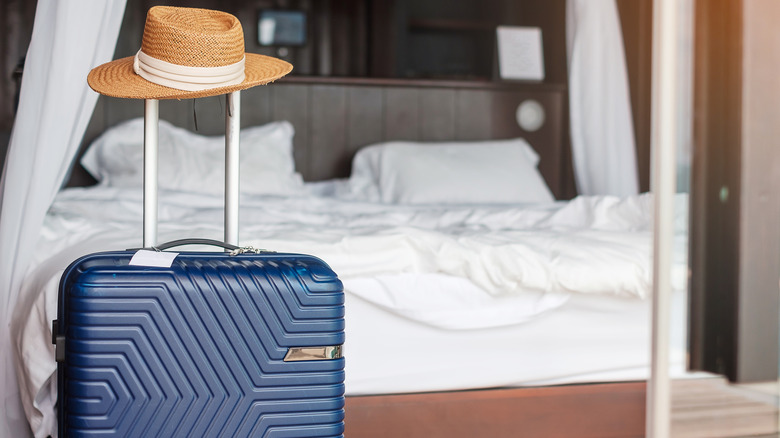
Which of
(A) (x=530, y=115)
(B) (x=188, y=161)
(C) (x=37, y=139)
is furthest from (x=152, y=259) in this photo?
(A) (x=530, y=115)

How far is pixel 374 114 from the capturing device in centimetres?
360

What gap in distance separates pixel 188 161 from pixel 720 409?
2424 mm

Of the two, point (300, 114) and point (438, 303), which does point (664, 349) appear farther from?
point (300, 114)

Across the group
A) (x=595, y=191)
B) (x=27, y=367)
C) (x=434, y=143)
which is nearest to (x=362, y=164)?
(x=434, y=143)

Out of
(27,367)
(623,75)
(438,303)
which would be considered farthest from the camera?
(623,75)

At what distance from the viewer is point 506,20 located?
4.22m

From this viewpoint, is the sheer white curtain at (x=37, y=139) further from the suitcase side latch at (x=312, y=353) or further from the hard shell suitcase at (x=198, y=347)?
the suitcase side latch at (x=312, y=353)

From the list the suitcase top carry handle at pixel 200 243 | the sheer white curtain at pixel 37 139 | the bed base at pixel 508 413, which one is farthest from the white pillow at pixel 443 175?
the suitcase top carry handle at pixel 200 243

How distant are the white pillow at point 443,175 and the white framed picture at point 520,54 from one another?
1.64ft

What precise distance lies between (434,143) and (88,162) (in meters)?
1.47

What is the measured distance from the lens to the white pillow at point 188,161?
2.95 meters

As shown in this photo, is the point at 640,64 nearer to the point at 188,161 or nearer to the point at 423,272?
the point at 188,161

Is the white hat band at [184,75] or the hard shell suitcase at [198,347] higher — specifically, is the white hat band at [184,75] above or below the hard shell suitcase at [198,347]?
above

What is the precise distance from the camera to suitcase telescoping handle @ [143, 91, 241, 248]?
4.50ft
